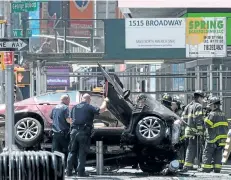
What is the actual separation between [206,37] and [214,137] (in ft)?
16.7

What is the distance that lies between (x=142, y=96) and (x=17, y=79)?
11.6m

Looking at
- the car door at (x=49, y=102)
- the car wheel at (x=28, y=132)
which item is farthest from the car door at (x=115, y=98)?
the car wheel at (x=28, y=132)

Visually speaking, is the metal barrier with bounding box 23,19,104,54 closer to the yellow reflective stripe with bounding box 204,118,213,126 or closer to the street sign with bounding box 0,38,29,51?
the yellow reflective stripe with bounding box 204,118,213,126

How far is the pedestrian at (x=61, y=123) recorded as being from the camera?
15.6 metres

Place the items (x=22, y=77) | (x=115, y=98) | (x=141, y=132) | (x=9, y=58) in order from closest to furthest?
(x=9, y=58) → (x=115, y=98) → (x=141, y=132) → (x=22, y=77)

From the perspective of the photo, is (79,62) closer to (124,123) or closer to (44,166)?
(124,123)

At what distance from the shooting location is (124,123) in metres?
15.7

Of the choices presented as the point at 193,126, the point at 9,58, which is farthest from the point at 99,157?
the point at 9,58

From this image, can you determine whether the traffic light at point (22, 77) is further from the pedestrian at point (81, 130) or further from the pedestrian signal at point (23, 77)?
the pedestrian at point (81, 130)

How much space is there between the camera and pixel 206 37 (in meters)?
20.7

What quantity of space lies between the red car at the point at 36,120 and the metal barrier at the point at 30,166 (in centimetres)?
651

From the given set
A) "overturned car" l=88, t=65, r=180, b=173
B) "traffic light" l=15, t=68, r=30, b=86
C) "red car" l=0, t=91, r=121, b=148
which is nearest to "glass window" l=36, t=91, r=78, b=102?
"red car" l=0, t=91, r=121, b=148

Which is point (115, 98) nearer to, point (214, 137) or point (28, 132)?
point (28, 132)

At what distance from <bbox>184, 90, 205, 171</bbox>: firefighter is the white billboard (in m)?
6.68
